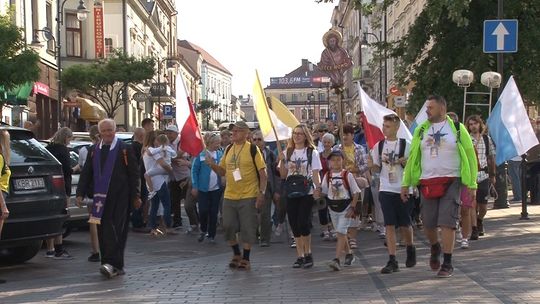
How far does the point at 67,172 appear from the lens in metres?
11.1

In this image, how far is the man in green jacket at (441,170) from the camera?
8.44 m

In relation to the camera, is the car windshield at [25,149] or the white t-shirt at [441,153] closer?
the white t-shirt at [441,153]

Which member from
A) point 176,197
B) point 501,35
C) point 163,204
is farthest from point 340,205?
point 501,35

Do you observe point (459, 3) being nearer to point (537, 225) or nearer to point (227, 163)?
point (537, 225)

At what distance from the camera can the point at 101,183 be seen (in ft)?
30.3

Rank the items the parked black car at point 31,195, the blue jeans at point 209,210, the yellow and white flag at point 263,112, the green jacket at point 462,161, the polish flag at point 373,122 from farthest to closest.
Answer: the blue jeans at point 209,210 → the yellow and white flag at point 263,112 → the polish flag at point 373,122 → the parked black car at point 31,195 → the green jacket at point 462,161

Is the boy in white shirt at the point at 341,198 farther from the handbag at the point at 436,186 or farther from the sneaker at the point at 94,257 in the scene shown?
the sneaker at the point at 94,257

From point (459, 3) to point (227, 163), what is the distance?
21.4ft

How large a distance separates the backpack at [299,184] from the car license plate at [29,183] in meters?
3.04

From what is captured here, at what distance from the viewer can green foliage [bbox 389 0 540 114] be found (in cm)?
1789

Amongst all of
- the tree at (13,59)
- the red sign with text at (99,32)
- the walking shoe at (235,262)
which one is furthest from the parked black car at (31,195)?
the red sign with text at (99,32)

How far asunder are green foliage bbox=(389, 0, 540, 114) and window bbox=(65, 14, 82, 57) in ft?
102

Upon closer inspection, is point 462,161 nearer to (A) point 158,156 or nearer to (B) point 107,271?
(B) point 107,271

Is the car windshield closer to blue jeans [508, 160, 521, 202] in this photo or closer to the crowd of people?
the crowd of people
